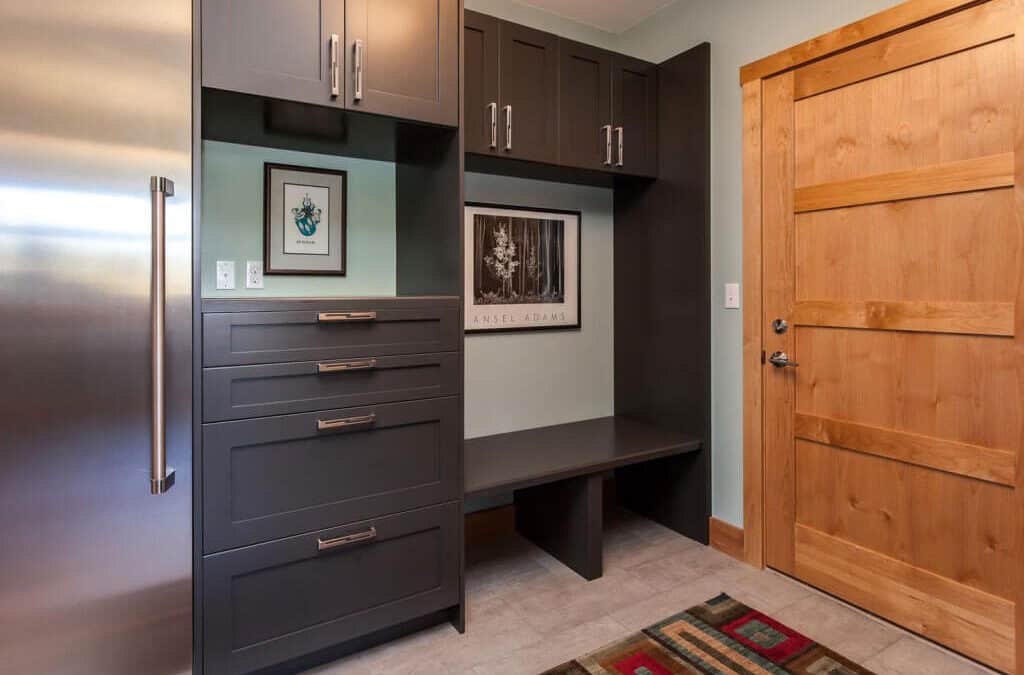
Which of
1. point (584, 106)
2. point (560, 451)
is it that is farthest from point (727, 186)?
point (560, 451)

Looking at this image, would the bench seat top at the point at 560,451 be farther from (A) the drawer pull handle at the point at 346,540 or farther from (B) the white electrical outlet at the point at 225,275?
(B) the white electrical outlet at the point at 225,275

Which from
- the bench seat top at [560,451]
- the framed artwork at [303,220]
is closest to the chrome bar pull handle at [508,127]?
the framed artwork at [303,220]

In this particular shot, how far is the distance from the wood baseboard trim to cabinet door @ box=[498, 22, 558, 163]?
5.89 ft

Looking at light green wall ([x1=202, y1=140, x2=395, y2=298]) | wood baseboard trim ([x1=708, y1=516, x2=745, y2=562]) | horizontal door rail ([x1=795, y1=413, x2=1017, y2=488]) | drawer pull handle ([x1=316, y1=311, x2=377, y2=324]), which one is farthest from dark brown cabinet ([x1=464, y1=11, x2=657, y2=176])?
wood baseboard trim ([x1=708, y1=516, x2=745, y2=562])

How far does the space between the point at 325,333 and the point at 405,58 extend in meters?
0.92

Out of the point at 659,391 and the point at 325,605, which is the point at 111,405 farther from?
the point at 659,391

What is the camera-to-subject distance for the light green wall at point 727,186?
7.78 ft

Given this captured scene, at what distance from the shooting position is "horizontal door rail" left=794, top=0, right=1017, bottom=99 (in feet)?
5.54

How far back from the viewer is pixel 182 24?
137 centimetres

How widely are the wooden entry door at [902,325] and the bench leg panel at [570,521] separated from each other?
2.41 feet

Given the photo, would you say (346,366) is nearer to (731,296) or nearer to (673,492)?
(731,296)

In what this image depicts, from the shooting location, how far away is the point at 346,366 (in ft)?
5.63

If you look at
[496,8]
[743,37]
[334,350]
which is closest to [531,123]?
[496,8]

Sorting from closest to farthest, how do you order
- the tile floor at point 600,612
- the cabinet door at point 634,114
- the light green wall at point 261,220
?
the tile floor at point 600,612 → the light green wall at point 261,220 → the cabinet door at point 634,114
